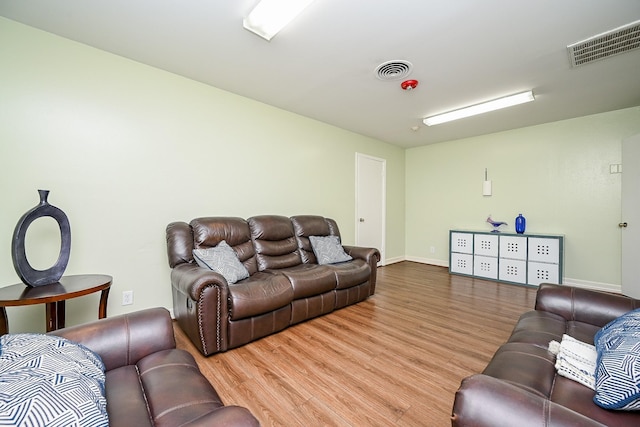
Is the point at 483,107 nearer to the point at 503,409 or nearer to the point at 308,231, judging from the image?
the point at 308,231

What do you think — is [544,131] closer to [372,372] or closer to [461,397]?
[372,372]

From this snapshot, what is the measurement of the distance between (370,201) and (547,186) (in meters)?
2.76

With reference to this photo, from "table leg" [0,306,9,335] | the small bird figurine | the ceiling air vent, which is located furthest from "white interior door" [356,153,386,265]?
"table leg" [0,306,9,335]

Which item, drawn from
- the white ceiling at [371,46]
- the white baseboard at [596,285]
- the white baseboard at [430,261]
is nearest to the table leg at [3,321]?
the white ceiling at [371,46]

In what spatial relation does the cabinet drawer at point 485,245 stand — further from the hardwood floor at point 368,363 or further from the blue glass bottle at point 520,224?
the hardwood floor at point 368,363

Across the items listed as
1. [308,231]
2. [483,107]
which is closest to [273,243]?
[308,231]

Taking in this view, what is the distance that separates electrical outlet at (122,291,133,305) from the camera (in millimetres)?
2428

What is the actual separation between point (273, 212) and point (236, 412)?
290cm

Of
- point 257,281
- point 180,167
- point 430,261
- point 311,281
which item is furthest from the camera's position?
point 430,261

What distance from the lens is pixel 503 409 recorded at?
2.44ft

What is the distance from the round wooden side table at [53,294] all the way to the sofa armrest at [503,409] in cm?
211

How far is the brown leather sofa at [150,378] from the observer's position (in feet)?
2.74

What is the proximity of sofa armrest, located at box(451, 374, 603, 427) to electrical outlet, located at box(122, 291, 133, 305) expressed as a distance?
9.09 feet

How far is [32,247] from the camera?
2.02m
